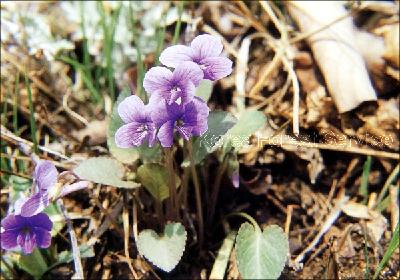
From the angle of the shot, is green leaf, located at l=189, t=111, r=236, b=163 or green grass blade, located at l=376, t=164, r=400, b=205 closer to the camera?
green leaf, located at l=189, t=111, r=236, b=163

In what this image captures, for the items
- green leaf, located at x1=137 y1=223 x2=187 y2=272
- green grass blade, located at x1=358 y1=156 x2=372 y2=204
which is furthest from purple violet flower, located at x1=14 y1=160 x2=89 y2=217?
green grass blade, located at x1=358 y1=156 x2=372 y2=204

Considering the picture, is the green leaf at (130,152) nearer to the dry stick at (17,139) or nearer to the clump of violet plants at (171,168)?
the clump of violet plants at (171,168)

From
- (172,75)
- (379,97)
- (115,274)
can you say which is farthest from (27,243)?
(379,97)

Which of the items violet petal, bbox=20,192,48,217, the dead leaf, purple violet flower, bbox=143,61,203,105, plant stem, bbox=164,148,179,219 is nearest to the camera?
purple violet flower, bbox=143,61,203,105

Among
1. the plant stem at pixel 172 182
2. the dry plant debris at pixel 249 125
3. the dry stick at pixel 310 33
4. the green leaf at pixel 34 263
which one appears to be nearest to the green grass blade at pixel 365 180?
the dry plant debris at pixel 249 125

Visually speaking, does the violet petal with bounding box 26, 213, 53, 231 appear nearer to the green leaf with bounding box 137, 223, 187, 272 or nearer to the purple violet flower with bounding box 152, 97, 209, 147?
the green leaf with bounding box 137, 223, 187, 272

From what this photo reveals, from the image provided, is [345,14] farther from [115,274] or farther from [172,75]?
[115,274]

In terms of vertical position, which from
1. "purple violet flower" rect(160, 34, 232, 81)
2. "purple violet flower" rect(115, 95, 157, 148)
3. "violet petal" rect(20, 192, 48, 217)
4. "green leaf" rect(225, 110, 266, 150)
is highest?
"purple violet flower" rect(160, 34, 232, 81)
